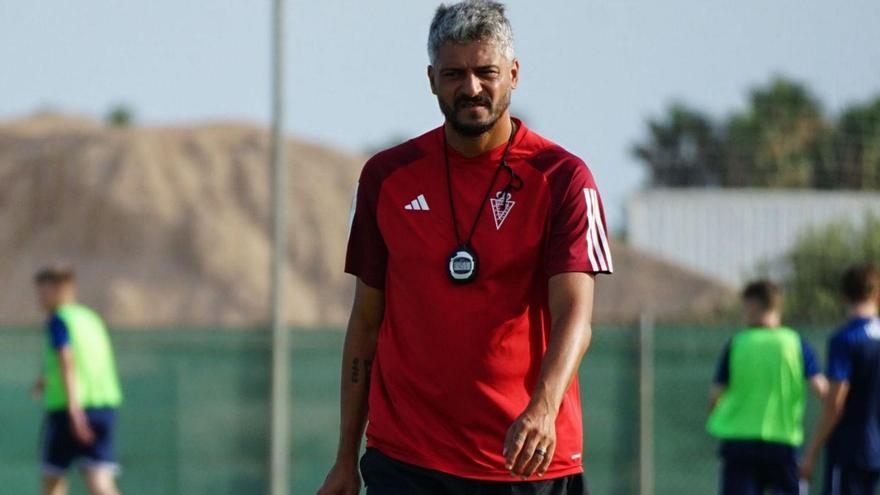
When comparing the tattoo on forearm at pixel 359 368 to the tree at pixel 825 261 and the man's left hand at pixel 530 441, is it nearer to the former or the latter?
the man's left hand at pixel 530 441

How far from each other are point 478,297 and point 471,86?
586 mm

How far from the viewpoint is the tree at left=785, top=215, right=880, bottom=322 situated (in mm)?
27875

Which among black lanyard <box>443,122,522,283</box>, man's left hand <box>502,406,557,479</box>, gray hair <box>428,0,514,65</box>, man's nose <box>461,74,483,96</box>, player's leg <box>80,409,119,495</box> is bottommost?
player's leg <box>80,409,119,495</box>

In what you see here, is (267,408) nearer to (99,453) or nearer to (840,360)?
(99,453)

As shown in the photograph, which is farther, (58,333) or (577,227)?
(58,333)

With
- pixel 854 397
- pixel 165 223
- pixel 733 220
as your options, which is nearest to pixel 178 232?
pixel 165 223

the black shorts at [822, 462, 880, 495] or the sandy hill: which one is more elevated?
the sandy hill

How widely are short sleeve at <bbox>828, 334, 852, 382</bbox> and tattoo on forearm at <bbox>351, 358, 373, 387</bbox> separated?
553 centimetres

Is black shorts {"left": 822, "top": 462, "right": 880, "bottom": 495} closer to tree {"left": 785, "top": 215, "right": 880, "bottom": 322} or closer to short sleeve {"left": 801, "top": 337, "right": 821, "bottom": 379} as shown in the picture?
short sleeve {"left": 801, "top": 337, "right": 821, "bottom": 379}

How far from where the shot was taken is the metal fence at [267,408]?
49.9 ft

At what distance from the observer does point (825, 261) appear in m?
33.7

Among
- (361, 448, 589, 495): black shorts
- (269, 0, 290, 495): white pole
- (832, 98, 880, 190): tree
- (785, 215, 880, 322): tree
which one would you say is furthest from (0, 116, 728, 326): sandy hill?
(361, 448, 589, 495): black shorts

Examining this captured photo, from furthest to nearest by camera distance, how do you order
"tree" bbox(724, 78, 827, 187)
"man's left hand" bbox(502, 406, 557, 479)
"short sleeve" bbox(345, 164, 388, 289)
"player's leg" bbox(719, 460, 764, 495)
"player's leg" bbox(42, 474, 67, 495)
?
"tree" bbox(724, 78, 827, 187) → "player's leg" bbox(42, 474, 67, 495) → "player's leg" bbox(719, 460, 764, 495) → "short sleeve" bbox(345, 164, 388, 289) → "man's left hand" bbox(502, 406, 557, 479)

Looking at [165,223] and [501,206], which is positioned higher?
[165,223]
